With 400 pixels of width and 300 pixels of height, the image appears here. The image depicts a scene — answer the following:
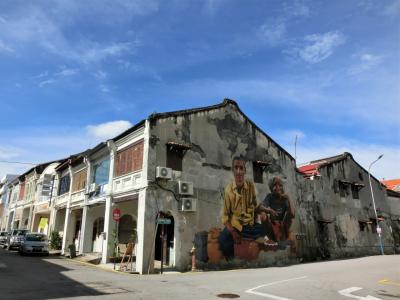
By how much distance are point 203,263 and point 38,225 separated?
85.5 ft

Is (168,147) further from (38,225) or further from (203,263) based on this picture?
(38,225)

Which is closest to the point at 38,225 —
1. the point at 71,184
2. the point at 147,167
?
the point at 71,184

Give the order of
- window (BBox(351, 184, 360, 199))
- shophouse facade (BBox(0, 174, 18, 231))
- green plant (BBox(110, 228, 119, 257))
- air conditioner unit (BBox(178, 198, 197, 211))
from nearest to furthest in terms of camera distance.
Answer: air conditioner unit (BBox(178, 198, 197, 211)) < green plant (BBox(110, 228, 119, 257)) < window (BBox(351, 184, 360, 199)) < shophouse facade (BBox(0, 174, 18, 231))

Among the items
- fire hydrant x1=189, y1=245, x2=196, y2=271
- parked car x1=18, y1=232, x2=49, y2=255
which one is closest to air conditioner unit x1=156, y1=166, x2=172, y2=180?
fire hydrant x1=189, y1=245, x2=196, y2=271

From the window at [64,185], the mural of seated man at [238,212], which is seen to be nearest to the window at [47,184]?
the window at [64,185]

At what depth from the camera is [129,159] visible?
21.7 meters

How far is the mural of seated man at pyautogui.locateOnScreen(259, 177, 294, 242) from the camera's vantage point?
80.9 feet

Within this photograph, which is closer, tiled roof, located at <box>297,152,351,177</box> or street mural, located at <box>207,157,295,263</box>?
street mural, located at <box>207,157,295,263</box>

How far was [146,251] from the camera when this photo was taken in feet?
60.2

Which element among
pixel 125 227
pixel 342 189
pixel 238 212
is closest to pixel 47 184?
pixel 125 227

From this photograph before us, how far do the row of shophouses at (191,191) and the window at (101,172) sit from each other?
78mm

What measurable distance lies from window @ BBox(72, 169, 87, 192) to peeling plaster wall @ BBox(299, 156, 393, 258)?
1737cm

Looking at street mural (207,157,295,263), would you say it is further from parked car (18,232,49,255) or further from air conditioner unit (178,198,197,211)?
parked car (18,232,49,255)

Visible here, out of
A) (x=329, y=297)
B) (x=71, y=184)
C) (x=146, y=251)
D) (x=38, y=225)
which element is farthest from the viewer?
(x=38, y=225)
